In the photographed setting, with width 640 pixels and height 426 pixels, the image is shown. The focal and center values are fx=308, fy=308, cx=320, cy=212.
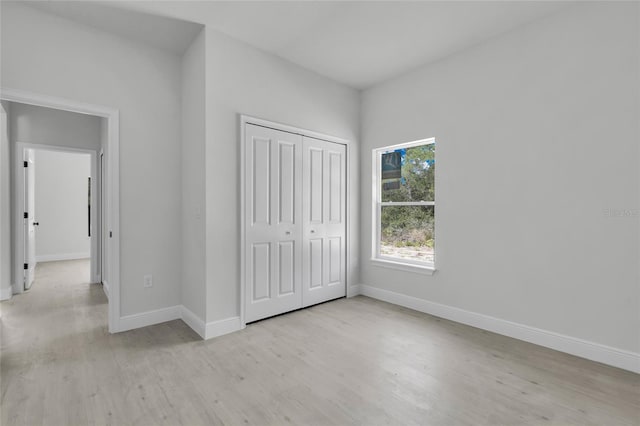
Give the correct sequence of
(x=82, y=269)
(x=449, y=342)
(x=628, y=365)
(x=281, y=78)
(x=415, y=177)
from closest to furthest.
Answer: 1. (x=628, y=365)
2. (x=449, y=342)
3. (x=281, y=78)
4. (x=415, y=177)
5. (x=82, y=269)

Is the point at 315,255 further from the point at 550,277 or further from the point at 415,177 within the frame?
the point at 550,277

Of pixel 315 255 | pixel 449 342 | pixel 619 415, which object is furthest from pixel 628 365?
pixel 315 255

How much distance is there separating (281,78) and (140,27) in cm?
139

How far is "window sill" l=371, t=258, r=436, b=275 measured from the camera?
354 cm

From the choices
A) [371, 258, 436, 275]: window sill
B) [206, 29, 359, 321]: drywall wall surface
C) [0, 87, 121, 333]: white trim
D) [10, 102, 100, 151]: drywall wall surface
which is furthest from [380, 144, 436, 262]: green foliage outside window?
[10, 102, 100, 151]: drywall wall surface

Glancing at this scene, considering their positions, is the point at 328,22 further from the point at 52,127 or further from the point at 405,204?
the point at 52,127

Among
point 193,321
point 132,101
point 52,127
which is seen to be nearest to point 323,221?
point 193,321

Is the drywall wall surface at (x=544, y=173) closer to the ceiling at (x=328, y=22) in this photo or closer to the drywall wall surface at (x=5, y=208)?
the ceiling at (x=328, y=22)

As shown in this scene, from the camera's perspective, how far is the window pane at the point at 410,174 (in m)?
3.65

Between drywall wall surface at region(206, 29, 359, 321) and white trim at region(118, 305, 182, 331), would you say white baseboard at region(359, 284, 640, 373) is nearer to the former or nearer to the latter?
drywall wall surface at region(206, 29, 359, 321)

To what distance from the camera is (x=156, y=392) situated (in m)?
2.00

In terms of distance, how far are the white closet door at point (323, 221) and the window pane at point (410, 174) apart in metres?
0.58

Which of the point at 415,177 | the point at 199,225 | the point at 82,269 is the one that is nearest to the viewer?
the point at 199,225

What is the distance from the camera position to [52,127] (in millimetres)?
4332
